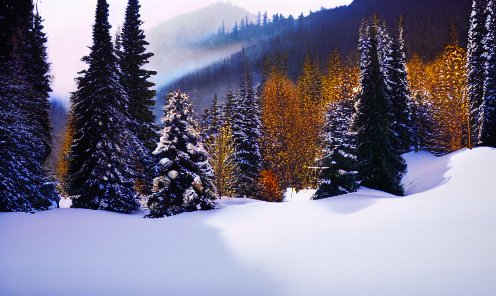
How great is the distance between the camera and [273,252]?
21.8ft

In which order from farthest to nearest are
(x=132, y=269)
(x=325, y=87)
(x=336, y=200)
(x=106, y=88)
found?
(x=325, y=87) → (x=106, y=88) → (x=336, y=200) → (x=132, y=269)

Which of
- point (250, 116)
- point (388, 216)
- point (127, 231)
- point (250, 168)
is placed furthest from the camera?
point (250, 116)

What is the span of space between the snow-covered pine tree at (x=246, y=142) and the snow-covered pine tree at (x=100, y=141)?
1345cm

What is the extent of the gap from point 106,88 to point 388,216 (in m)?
17.5

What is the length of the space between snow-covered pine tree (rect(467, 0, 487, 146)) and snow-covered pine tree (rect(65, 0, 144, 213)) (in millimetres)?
30300

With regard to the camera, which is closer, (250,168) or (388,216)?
(388,216)

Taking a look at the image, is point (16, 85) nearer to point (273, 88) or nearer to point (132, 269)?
point (132, 269)

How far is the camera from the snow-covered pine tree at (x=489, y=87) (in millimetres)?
24531

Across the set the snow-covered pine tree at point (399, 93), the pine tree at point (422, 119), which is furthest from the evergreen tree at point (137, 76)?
the pine tree at point (422, 119)

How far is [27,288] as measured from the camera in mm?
4992

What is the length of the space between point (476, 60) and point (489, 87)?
12.5 ft

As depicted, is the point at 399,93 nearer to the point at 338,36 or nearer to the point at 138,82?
the point at 138,82

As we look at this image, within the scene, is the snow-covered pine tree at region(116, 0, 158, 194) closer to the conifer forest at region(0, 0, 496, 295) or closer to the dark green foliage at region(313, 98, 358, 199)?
the conifer forest at region(0, 0, 496, 295)

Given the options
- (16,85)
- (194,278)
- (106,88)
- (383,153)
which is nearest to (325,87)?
(383,153)
